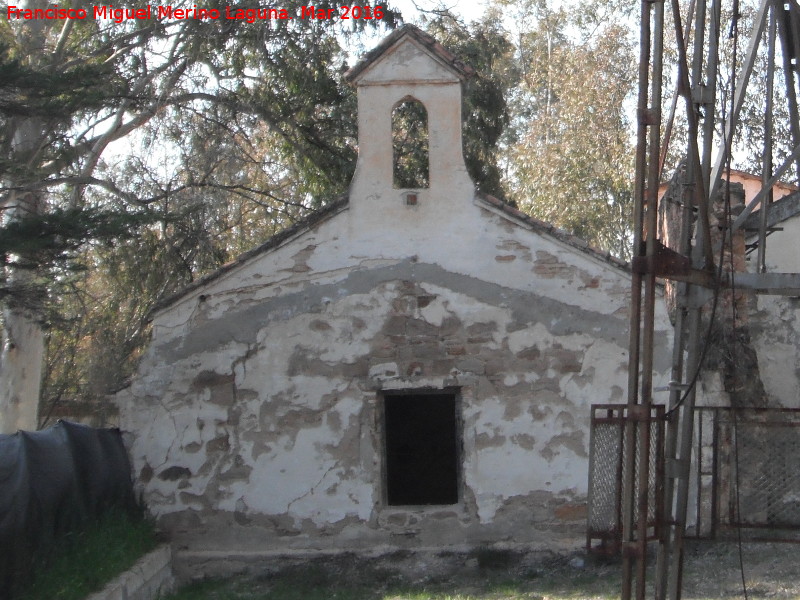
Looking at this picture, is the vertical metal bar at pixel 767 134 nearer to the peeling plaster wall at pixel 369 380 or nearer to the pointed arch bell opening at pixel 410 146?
the peeling plaster wall at pixel 369 380

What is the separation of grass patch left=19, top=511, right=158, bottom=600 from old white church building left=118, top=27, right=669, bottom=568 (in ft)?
2.11

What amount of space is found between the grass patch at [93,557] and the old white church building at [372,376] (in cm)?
64

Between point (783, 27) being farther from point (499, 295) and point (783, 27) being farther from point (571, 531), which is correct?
point (571, 531)

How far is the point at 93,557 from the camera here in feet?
26.1

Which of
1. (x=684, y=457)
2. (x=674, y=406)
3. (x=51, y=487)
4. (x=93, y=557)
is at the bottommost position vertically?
(x=93, y=557)

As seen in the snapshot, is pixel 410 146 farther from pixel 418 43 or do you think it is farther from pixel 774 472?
pixel 774 472

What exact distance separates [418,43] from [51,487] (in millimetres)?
5218

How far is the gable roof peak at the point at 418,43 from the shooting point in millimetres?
9797

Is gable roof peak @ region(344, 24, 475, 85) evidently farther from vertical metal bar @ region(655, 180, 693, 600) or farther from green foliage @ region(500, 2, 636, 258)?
green foliage @ region(500, 2, 636, 258)

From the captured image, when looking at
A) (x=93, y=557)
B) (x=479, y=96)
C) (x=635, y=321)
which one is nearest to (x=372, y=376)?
(x=93, y=557)

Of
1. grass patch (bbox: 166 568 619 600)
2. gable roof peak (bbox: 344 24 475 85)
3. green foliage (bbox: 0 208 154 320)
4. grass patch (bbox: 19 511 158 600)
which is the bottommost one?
grass patch (bbox: 166 568 619 600)

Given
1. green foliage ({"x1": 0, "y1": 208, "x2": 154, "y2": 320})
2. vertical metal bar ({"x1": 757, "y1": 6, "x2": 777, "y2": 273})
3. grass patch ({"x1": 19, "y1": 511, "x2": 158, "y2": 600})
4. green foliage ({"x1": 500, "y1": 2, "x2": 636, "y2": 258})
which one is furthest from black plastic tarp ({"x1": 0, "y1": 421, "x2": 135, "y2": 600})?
green foliage ({"x1": 500, "y1": 2, "x2": 636, "y2": 258})

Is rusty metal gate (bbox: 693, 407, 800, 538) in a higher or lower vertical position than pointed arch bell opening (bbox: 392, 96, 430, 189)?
lower

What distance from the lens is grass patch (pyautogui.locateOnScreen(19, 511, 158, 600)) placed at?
7152mm
